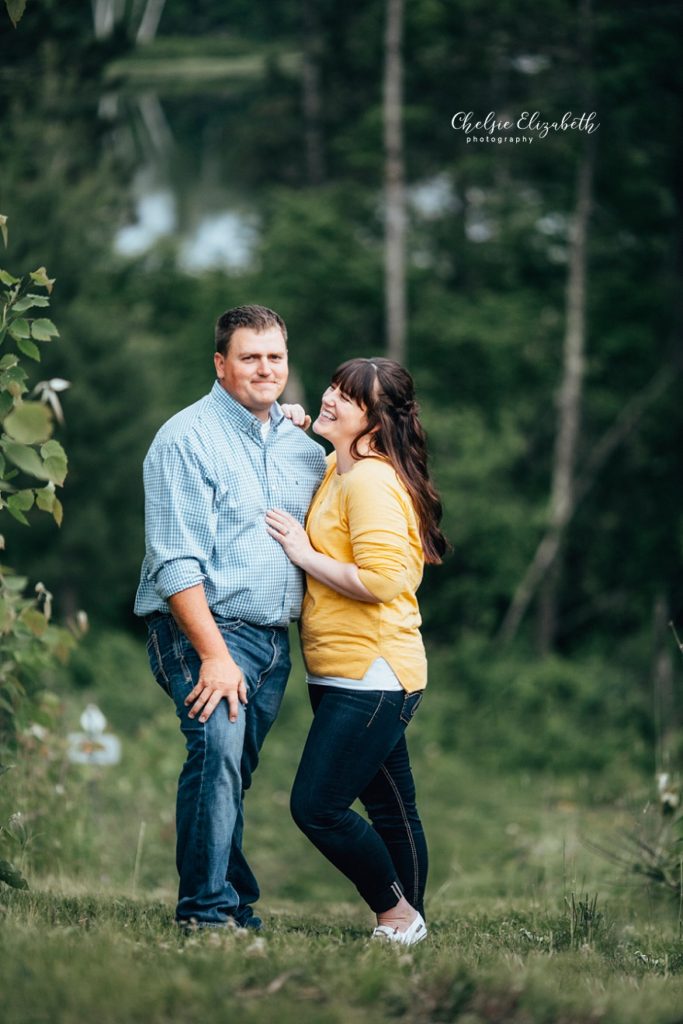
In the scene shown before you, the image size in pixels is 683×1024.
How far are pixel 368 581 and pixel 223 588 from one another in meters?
0.49

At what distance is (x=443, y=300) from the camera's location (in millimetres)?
18578

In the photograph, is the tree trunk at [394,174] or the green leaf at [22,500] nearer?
the green leaf at [22,500]

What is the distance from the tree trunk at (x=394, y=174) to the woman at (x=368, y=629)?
42.9 ft

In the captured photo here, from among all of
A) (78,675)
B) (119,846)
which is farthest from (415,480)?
(78,675)

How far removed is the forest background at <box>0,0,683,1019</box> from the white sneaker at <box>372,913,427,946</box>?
19.6ft

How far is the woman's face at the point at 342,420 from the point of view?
415 centimetres

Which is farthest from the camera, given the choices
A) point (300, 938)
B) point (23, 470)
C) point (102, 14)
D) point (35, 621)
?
point (102, 14)

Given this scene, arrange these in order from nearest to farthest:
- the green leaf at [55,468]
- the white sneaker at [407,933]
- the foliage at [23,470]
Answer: the foliage at [23,470]
the green leaf at [55,468]
the white sneaker at [407,933]

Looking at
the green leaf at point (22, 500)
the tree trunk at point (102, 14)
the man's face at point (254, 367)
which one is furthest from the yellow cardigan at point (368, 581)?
the tree trunk at point (102, 14)

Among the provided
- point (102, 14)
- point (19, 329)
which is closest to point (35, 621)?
point (19, 329)

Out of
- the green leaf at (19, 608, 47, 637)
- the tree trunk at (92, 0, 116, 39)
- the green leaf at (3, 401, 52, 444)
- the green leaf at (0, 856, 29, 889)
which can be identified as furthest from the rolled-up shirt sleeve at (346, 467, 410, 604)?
Answer: the tree trunk at (92, 0, 116, 39)

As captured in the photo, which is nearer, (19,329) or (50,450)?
(50,450)

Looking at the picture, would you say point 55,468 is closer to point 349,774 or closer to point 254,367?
point 254,367

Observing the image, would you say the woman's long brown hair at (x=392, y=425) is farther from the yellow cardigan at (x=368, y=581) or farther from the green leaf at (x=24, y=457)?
the green leaf at (x=24, y=457)
